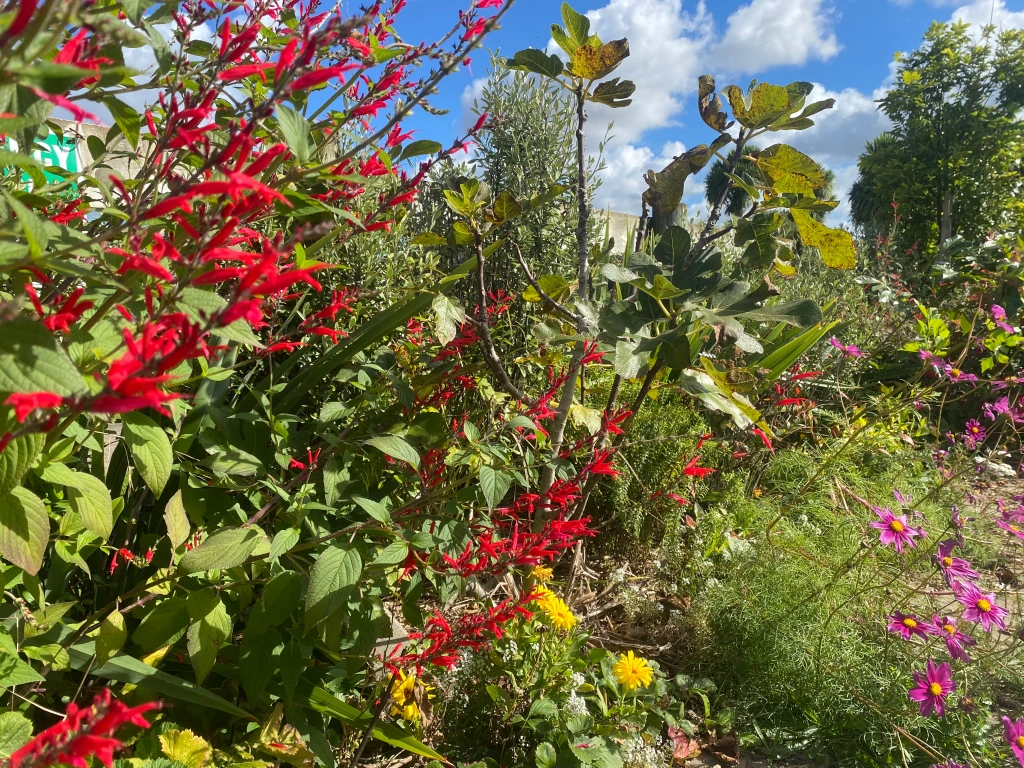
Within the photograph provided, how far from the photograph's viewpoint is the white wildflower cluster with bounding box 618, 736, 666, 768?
158cm

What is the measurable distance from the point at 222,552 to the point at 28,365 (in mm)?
620

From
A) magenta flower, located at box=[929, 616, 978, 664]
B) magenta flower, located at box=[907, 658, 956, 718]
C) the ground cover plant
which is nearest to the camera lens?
the ground cover plant

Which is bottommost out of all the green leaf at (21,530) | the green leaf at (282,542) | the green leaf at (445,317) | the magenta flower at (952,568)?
the green leaf at (282,542)

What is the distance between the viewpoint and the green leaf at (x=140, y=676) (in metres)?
1.09

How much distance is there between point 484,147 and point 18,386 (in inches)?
100

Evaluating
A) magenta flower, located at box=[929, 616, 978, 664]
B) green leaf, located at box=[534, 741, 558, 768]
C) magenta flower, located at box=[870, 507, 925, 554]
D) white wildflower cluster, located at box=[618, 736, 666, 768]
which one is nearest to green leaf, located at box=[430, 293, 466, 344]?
green leaf, located at box=[534, 741, 558, 768]

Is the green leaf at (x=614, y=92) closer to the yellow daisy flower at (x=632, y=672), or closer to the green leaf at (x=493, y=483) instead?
the green leaf at (x=493, y=483)

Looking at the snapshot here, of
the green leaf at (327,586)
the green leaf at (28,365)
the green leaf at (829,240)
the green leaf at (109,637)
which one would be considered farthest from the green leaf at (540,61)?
the green leaf at (109,637)

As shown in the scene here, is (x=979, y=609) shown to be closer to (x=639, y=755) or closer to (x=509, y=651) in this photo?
(x=639, y=755)

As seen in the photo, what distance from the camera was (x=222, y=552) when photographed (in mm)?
1030

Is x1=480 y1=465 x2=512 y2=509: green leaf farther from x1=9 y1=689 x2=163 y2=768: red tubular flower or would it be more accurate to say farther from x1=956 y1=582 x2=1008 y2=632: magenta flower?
x1=956 y1=582 x2=1008 y2=632: magenta flower

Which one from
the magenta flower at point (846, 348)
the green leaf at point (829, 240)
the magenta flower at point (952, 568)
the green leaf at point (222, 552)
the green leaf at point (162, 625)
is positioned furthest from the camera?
the magenta flower at point (846, 348)

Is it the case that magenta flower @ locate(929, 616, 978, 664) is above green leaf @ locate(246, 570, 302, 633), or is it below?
above

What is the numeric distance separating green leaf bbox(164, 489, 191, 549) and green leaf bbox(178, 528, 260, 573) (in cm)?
9
